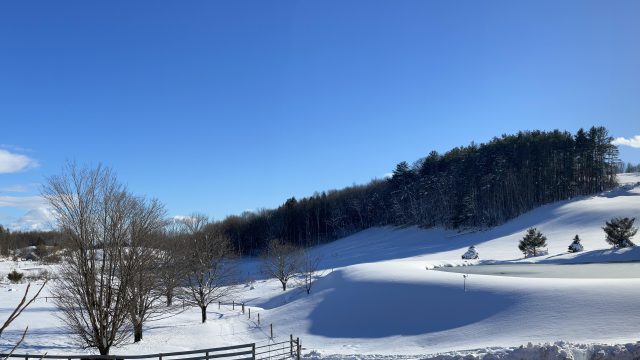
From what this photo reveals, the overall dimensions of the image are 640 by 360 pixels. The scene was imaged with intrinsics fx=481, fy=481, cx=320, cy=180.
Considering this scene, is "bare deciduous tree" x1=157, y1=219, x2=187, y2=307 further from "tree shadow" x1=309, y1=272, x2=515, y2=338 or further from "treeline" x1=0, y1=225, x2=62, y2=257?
"treeline" x1=0, y1=225, x2=62, y2=257

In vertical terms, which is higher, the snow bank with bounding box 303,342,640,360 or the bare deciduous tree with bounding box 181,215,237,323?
the bare deciduous tree with bounding box 181,215,237,323

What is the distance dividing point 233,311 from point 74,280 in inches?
941

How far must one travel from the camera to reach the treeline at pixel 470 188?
8638 centimetres

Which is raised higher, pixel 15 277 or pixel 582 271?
pixel 15 277

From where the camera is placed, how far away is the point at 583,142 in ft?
278

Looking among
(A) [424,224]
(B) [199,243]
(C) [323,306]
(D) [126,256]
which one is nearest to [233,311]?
(B) [199,243]

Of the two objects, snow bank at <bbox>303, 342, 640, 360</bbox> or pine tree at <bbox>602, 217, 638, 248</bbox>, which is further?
pine tree at <bbox>602, 217, 638, 248</bbox>

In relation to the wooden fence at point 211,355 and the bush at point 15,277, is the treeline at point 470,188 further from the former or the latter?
the wooden fence at point 211,355

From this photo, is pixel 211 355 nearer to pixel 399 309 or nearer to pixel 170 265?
pixel 399 309

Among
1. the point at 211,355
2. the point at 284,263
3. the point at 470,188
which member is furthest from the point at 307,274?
the point at 470,188

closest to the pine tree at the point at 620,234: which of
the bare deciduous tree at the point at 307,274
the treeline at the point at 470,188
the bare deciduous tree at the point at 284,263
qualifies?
the bare deciduous tree at the point at 307,274

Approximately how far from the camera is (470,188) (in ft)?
310

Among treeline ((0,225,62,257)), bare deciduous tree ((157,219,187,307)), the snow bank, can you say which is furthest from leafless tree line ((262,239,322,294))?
treeline ((0,225,62,257))

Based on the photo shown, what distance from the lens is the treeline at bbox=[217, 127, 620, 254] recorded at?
86.4m
